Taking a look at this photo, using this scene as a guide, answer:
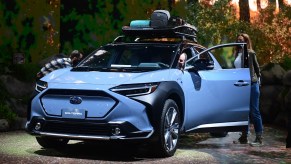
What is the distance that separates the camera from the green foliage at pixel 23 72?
542 inches

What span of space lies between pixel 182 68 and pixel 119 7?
9.69 meters

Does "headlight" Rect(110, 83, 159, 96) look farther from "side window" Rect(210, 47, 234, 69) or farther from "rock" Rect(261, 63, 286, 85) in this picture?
"side window" Rect(210, 47, 234, 69)

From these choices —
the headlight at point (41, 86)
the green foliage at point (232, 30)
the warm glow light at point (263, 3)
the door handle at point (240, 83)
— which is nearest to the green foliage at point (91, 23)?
the green foliage at point (232, 30)

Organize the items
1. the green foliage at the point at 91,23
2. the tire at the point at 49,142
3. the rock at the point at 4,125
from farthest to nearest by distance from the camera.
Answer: the green foliage at the point at 91,23 → the rock at the point at 4,125 → the tire at the point at 49,142

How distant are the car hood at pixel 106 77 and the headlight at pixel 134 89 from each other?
0.06m

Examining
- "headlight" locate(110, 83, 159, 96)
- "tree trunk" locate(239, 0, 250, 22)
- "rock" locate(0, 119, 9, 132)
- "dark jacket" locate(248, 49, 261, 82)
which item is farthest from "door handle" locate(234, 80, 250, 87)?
"tree trunk" locate(239, 0, 250, 22)

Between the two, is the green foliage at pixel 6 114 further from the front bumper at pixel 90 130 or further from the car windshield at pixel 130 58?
the front bumper at pixel 90 130

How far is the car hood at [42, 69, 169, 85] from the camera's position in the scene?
24.6 ft

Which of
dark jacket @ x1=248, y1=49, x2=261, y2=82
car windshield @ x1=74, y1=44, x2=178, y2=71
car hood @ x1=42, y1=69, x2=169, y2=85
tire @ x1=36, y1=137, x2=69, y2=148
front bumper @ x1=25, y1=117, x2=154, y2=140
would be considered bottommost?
tire @ x1=36, y1=137, x2=69, y2=148

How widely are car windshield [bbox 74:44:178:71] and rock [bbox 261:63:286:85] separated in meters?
5.72

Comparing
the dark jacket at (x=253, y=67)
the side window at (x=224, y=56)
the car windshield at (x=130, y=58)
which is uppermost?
the car windshield at (x=130, y=58)

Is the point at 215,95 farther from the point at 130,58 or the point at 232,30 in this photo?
the point at 232,30

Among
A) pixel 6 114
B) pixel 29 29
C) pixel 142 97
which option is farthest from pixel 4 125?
pixel 29 29

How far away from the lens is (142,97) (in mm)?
7410
